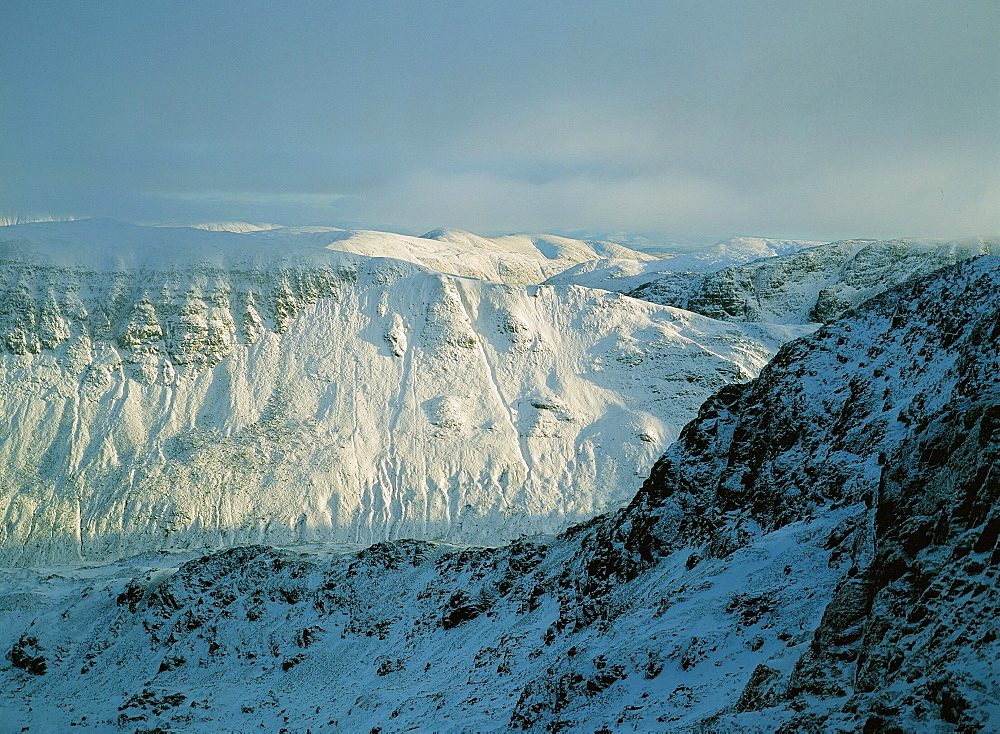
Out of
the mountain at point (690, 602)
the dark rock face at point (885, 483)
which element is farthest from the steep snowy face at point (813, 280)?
the dark rock face at point (885, 483)

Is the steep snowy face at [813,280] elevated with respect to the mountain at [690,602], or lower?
elevated

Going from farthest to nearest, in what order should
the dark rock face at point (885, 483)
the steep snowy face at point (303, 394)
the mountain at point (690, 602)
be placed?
the steep snowy face at point (303, 394)
the mountain at point (690, 602)
the dark rock face at point (885, 483)

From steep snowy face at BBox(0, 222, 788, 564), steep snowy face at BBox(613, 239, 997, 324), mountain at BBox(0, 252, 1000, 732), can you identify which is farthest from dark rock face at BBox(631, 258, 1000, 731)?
steep snowy face at BBox(613, 239, 997, 324)

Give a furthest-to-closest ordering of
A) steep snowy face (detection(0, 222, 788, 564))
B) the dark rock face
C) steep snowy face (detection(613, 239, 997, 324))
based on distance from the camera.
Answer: steep snowy face (detection(613, 239, 997, 324)), steep snowy face (detection(0, 222, 788, 564)), the dark rock face

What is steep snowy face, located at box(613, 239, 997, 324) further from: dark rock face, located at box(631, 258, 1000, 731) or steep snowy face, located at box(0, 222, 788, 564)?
dark rock face, located at box(631, 258, 1000, 731)

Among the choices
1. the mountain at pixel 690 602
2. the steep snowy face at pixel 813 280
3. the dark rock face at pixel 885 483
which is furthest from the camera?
the steep snowy face at pixel 813 280

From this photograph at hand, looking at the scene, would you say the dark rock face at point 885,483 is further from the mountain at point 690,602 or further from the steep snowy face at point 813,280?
the steep snowy face at point 813,280

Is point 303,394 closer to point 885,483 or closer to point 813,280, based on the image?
point 885,483
